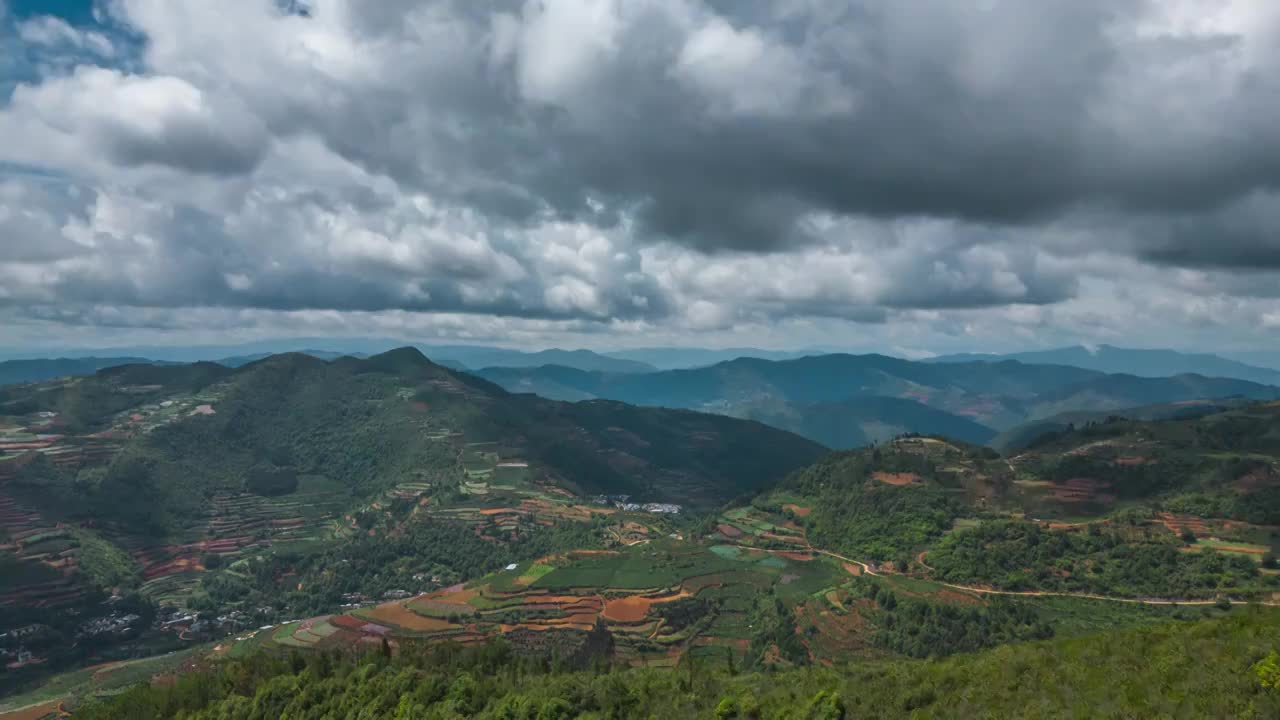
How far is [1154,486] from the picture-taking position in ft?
413

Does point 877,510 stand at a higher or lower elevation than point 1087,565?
lower

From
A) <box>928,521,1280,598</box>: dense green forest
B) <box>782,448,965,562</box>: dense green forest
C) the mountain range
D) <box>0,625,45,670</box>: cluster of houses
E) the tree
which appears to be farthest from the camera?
<box>0,625,45,670</box>: cluster of houses

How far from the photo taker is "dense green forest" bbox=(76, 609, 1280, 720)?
28.4 metres

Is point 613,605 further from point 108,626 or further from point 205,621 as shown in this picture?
point 108,626

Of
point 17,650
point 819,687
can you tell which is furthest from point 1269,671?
point 17,650

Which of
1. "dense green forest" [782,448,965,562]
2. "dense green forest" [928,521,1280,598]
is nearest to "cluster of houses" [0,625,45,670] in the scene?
"dense green forest" [782,448,965,562]

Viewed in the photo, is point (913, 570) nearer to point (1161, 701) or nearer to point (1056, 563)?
point (1056, 563)

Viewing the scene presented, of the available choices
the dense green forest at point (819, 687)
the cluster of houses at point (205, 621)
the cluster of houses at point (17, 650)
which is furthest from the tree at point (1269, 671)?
the cluster of houses at point (17, 650)

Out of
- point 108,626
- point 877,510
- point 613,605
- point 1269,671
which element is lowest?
point 108,626

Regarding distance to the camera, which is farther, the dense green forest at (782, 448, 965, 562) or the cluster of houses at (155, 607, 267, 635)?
the cluster of houses at (155, 607, 267, 635)

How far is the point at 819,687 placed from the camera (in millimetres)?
39438

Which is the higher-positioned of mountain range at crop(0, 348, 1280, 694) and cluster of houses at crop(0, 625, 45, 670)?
mountain range at crop(0, 348, 1280, 694)

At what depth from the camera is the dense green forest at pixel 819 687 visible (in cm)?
2841

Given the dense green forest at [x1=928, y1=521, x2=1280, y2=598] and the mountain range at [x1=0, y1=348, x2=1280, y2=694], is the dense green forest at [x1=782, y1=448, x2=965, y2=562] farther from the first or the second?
the dense green forest at [x1=928, y1=521, x2=1280, y2=598]
